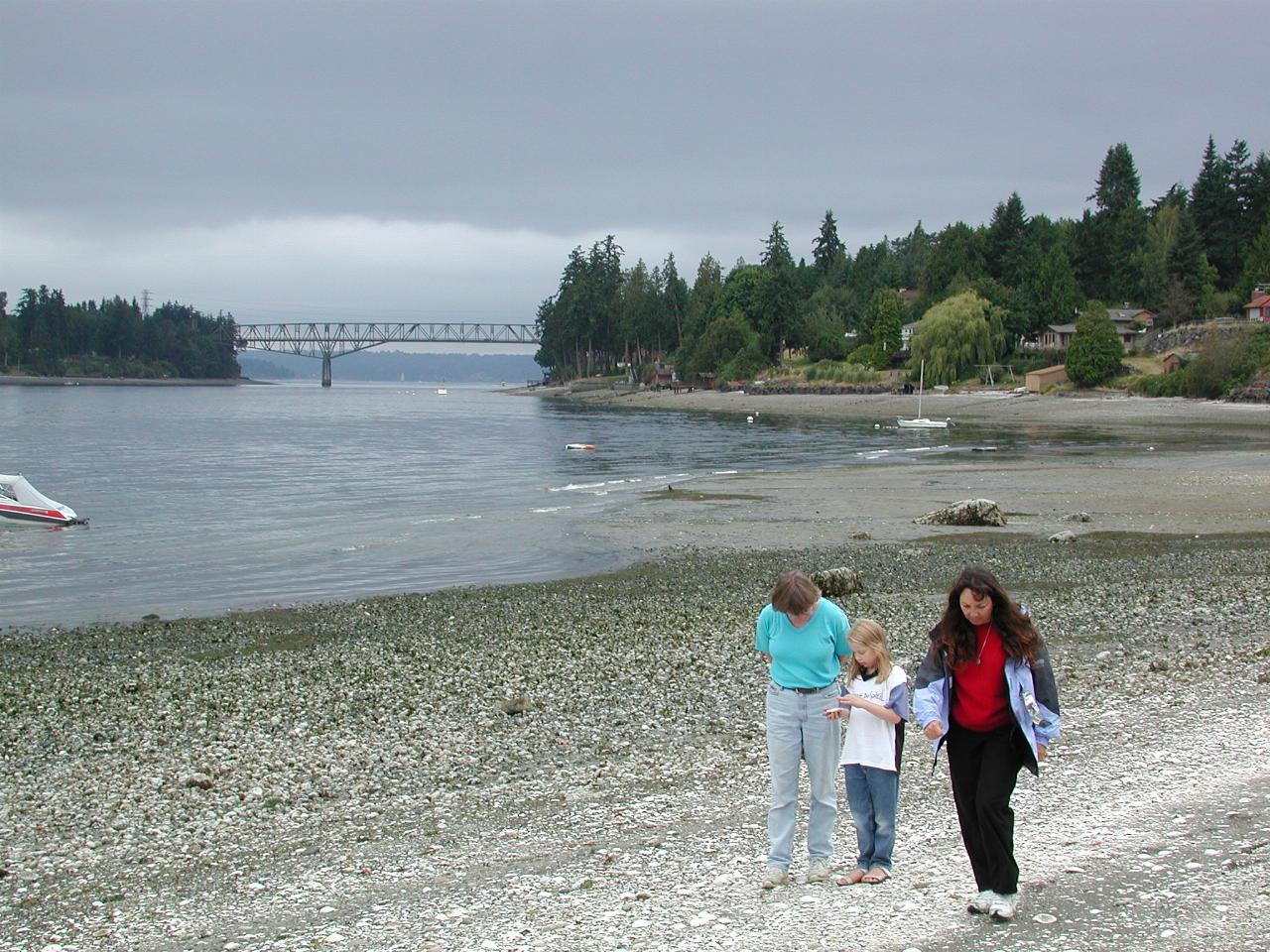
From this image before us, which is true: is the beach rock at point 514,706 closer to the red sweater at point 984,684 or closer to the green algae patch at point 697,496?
the red sweater at point 984,684

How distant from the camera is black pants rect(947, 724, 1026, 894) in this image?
7.04 metres

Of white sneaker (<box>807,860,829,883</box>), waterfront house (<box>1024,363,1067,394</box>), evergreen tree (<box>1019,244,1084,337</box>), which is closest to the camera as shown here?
white sneaker (<box>807,860,829,883</box>)

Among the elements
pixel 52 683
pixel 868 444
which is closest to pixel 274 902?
pixel 52 683

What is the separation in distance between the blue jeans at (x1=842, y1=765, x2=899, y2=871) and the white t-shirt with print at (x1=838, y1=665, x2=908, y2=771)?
9cm

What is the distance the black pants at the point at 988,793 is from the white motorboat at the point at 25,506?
35307mm

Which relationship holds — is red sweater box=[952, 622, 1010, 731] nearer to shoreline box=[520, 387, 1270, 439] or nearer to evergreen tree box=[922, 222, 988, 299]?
shoreline box=[520, 387, 1270, 439]

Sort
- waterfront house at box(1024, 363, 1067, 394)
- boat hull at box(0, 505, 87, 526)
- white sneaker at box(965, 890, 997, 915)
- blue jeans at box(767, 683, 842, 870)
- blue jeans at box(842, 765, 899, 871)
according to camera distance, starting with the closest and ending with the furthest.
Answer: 1. white sneaker at box(965, 890, 997, 915)
2. blue jeans at box(842, 765, 899, 871)
3. blue jeans at box(767, 683, 842, 870)
4. boat hull at box(0, 505, 87, 526)
5. waterfront house at box(1024, 363, 1067, 394)

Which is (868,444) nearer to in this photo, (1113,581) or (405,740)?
(1113,581)

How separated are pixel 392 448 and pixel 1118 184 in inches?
5545

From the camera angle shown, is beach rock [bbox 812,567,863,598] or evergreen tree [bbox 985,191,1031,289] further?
evergreen tree [bbox 985,191,1031,289]

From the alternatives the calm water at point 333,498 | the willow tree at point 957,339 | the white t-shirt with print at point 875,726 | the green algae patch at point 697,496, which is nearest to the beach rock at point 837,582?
the calm water at point 333,498

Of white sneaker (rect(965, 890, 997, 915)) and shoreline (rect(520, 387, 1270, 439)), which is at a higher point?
shoreline (rect(520, 387, 1270, 439))

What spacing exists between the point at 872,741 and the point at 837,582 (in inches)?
520

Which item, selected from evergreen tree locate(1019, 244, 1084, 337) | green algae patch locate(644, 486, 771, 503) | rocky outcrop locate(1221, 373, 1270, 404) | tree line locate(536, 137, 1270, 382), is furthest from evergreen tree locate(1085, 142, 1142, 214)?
green algae patch locate(644, 486, 771, 503)
